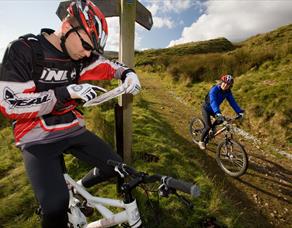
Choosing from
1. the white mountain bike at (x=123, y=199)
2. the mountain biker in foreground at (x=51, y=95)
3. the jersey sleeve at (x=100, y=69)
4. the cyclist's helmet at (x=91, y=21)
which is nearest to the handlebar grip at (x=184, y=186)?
the white mountain bike at (x=123, y=199)

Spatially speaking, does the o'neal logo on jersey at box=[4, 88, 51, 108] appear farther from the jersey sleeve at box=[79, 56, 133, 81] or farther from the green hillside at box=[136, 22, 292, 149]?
the green hillside at box=[136, 22, 292, 149]

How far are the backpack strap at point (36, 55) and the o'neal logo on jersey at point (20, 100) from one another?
13.7 inches

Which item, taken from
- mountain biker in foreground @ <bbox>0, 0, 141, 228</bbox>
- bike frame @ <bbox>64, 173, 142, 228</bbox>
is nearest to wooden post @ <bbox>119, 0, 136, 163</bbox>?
mountain biker in foreground @ <bbox>0, 0, 141, 228</bbox>

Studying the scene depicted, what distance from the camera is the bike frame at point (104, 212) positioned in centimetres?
259

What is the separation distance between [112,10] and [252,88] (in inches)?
410

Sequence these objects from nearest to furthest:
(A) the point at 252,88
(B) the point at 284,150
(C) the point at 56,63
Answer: (C) the point at 56,63, (B) the point at 284,150, (A) the point at 252,88

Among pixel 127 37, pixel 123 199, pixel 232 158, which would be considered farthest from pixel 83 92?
pixel 232 158

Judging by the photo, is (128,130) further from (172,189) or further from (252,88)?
(252,88)

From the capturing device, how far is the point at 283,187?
650 centimetres

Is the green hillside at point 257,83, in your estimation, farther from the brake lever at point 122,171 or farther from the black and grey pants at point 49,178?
the black and grey pants at point 49,178

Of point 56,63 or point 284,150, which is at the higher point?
point 56,63

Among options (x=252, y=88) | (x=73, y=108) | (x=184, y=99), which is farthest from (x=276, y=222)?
(x=184, y=99)

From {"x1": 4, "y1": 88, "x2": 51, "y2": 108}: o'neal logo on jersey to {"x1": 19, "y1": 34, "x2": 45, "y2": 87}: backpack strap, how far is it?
0.35 metres

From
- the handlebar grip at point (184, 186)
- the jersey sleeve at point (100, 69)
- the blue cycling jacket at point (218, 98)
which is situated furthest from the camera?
the blue cycling jacket at point (218, 98)
